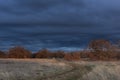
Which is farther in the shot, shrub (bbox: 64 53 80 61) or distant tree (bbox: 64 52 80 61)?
distant tree (bbox: 64 52 80 61)

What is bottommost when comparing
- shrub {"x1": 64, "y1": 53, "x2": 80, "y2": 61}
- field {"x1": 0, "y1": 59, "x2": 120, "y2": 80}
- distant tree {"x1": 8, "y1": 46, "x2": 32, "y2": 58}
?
field {"x1": 0, "y1": 59, "x2": 120, "y2": 80}

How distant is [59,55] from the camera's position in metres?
107

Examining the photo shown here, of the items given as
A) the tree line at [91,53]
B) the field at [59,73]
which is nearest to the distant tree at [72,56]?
the tree line at [91,53]

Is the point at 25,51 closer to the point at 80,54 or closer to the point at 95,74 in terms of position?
the point at 80,54

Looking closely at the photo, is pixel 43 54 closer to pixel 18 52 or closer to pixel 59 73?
pixel 18 52

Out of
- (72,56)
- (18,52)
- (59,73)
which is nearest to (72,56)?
(72,56)

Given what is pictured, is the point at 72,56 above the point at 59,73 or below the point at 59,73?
above

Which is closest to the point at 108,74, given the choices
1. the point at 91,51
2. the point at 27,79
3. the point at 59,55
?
the point at 27,79

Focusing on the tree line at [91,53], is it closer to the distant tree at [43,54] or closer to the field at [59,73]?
the distant tree at [43,54]

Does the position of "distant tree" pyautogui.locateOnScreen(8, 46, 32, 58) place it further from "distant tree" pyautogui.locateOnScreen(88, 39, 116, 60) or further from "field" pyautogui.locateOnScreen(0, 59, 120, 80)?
"field" pyautogui.locateOnScreen(0, 59, 120, 80)

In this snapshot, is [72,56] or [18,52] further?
[18,52]

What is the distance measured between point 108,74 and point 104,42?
6234cm

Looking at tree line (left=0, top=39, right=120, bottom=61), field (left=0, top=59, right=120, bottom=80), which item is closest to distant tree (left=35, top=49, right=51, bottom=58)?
tree line (left=0, top=39, right=120, bottom=61)

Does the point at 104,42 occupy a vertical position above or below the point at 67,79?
above
